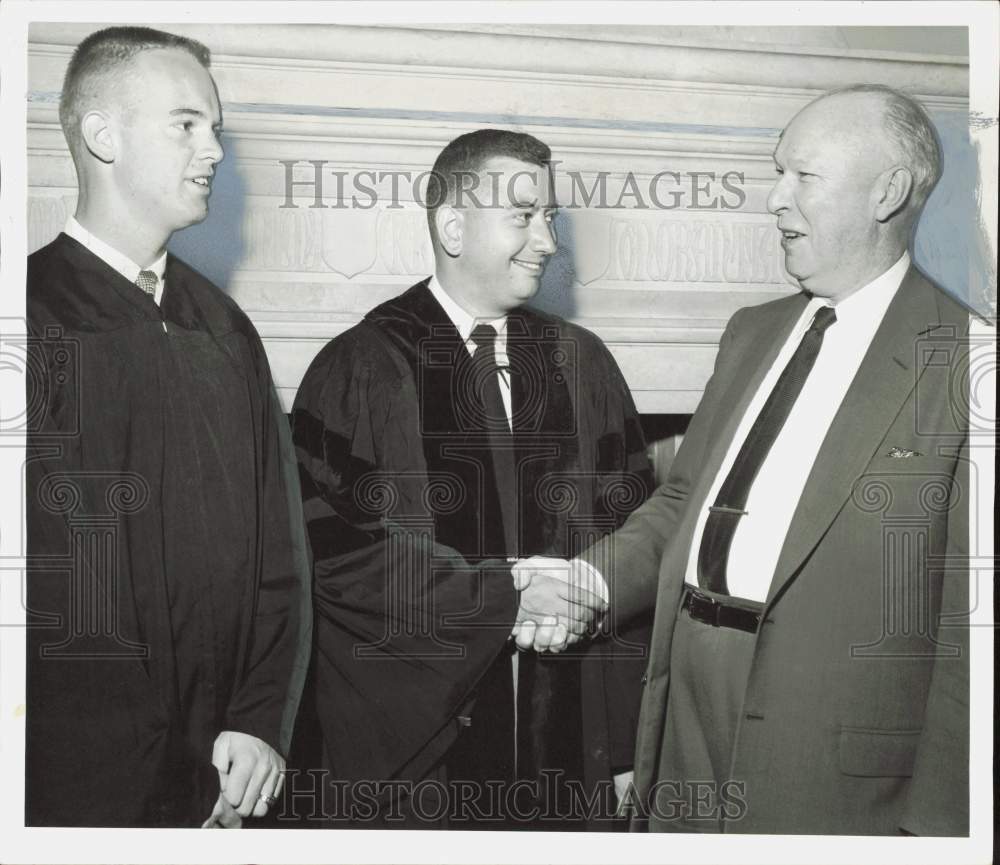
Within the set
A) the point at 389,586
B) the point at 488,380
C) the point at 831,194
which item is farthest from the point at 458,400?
the point at 831,194

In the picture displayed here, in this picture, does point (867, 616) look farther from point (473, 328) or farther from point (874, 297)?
point (473, 328)

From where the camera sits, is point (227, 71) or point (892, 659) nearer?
point (892, 659)

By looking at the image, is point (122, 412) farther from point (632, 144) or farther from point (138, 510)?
point (632, 144)

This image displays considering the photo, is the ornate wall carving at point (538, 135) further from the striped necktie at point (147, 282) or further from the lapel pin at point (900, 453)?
the lapel pin at point (900, 453)

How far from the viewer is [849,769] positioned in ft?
10.3

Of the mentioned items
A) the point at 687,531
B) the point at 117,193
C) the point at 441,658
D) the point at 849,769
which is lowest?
the point at 849,769

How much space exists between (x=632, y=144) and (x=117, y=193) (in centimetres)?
143

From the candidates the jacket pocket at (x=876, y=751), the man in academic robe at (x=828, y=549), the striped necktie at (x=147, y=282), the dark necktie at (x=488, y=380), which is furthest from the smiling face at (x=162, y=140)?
the jacket pocket at (x=876, y=751)

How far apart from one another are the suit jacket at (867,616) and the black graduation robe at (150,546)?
1.10 metres

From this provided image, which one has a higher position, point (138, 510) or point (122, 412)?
point (122, 412)

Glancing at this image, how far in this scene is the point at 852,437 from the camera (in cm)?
315

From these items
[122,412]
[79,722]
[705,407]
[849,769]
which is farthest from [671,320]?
[79,722]

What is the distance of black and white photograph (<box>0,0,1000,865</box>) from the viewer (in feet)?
10.8

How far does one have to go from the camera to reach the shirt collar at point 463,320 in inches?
136
